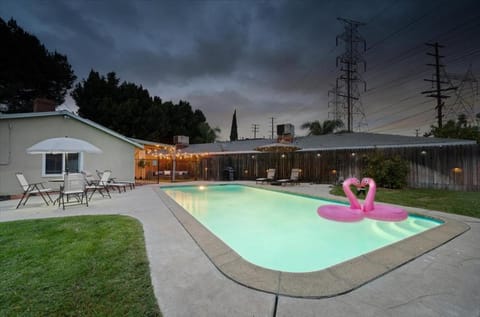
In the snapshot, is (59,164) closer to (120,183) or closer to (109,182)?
(109,182)

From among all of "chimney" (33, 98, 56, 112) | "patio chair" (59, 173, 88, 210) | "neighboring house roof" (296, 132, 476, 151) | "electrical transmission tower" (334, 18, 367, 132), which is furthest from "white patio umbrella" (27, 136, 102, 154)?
"electrical transmission tower" (334, 18, 367, 132)

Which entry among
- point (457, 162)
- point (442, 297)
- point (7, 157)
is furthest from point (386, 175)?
point (7, 157)

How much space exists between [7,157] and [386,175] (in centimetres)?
1573

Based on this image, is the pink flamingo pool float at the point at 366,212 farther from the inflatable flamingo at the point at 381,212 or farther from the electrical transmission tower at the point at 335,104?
the electrical transmission tower at the point at 335,104

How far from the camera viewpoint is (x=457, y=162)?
9156 mm

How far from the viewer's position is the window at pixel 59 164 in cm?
886

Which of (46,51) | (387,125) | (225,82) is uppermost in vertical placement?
(46,51)

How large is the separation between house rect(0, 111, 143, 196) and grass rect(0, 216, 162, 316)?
5881mm

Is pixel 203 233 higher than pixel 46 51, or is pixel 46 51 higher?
pixel 46 51

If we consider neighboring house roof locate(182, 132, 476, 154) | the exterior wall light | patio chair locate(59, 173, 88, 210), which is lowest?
patio chair locate(59, 173, 88, 210)

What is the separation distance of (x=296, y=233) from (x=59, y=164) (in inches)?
406

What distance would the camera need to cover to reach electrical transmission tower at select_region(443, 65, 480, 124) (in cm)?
1648

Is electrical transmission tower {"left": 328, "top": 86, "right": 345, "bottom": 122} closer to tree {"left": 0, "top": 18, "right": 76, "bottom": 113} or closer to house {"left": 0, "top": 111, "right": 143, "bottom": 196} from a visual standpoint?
house {"left": 0, "top": 111, "right": 143, "bottom": 196}

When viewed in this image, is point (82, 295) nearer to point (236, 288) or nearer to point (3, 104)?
point (236, 288)
